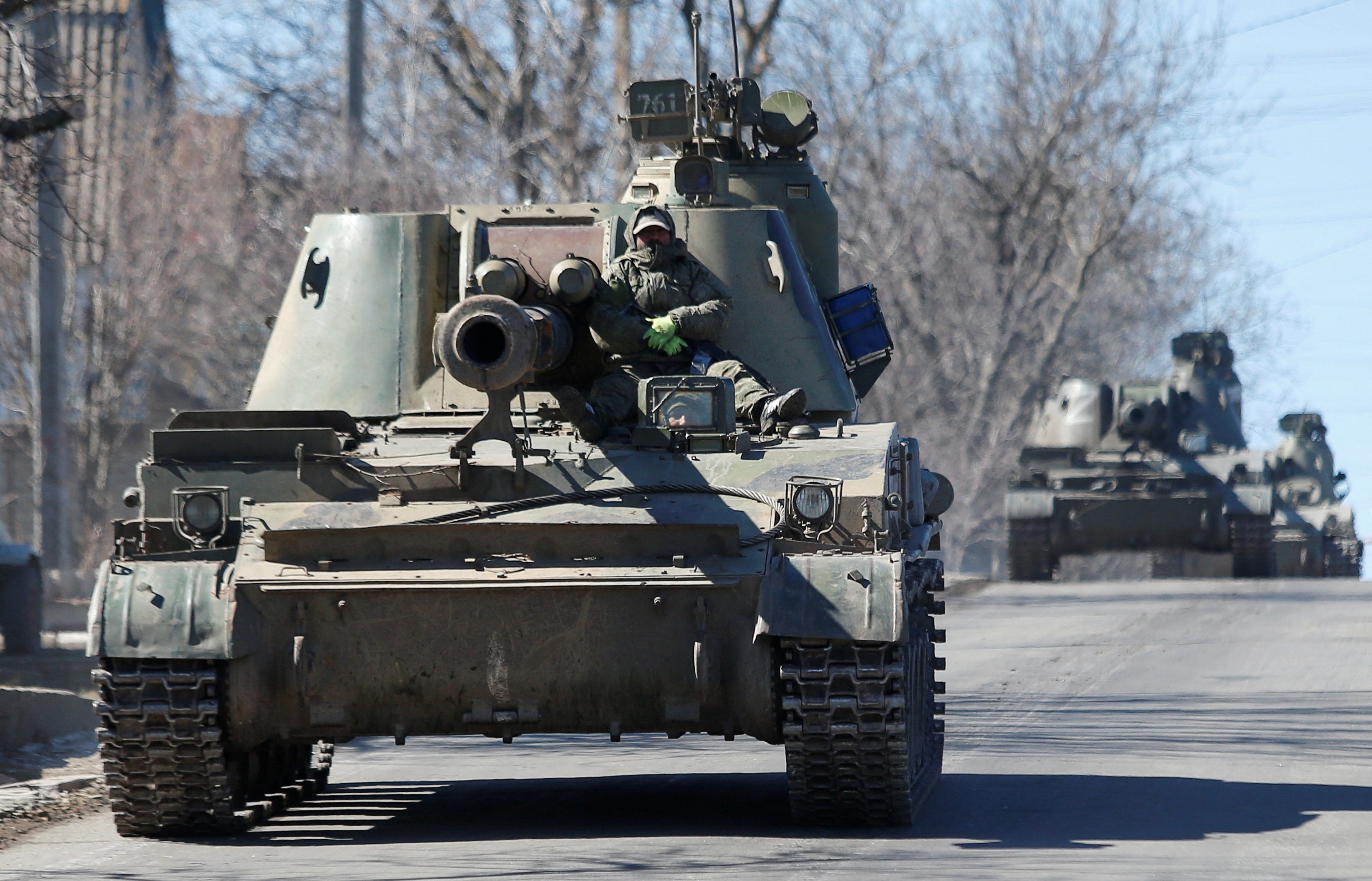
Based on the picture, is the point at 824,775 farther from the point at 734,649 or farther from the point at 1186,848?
the point at 1186,848

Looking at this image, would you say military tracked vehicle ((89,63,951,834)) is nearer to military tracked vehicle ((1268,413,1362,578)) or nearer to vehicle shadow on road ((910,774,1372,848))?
vehicle shadow on road ((910,774,1372,848))

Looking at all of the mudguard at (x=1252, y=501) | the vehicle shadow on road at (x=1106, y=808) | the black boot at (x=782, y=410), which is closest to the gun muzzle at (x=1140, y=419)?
the mudguard at (x=1252, y=501)

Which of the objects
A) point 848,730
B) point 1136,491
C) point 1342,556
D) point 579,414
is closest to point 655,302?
point 579,414

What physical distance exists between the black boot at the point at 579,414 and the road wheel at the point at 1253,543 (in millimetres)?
18447

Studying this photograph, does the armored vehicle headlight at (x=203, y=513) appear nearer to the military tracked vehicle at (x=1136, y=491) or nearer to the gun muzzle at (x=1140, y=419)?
the military tracked vehicle at (x=1136, y=491)

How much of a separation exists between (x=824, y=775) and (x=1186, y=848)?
1.33 metres

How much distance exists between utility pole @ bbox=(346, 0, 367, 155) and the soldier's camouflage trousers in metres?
15.1

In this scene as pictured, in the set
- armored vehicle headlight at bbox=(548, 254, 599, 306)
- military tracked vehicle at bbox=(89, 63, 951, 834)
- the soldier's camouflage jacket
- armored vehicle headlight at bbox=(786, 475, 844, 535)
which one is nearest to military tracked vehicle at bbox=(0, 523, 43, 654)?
military tracked vehicle at bbox=(89, 63, 951, 834)

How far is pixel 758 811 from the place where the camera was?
8758mm

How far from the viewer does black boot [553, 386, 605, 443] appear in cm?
861

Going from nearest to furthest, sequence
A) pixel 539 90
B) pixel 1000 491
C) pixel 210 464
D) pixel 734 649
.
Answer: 1. pixel 734 649
2. pixel 210 464
3. pixel 539 90
4. pixel 1000 491

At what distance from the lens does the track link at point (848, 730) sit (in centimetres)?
752

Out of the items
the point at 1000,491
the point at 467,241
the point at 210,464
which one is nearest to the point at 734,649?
the point at 210,464

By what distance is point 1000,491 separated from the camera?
4453 cm
